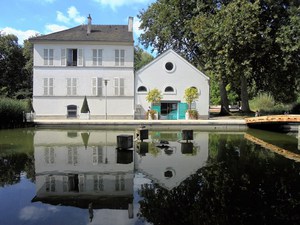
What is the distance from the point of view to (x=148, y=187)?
8.48 meters

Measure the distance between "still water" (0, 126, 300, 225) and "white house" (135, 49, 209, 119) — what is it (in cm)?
1912

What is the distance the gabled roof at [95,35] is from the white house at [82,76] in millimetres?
93

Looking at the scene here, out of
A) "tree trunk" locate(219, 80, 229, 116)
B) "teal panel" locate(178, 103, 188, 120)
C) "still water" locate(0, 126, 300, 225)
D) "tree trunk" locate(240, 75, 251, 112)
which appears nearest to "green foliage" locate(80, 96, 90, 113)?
"teal panel" locate(178, 103, 188, 120)

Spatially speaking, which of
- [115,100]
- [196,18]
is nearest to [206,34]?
[196,18]

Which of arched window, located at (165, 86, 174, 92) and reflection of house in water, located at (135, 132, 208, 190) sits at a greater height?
arched window, located at (165, 86, 174, 92)

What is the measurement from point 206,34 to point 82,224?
26.5 meters

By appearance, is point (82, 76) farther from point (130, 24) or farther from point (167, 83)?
point (167, 83)

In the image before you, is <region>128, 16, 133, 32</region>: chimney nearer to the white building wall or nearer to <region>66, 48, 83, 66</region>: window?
the white building wall

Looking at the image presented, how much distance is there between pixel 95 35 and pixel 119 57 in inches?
135

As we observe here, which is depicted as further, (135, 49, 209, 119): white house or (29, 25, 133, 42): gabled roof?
(135, 49, 209, 119): white house

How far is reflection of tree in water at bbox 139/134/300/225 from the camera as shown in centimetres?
639

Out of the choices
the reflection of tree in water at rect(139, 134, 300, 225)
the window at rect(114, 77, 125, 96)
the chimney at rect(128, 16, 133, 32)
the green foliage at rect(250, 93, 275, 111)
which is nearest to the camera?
the reflection of tree in water at rect(139, 134, 300, 225)

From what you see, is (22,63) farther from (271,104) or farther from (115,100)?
(271,104)

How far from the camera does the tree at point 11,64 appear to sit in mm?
50188
